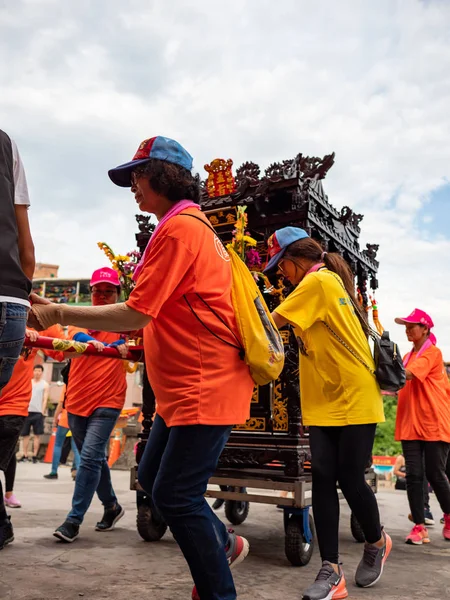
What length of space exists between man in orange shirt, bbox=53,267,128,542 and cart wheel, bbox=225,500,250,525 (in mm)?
1061

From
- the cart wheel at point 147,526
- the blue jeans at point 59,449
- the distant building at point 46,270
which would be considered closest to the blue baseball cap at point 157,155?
the cart wheel at point 147,526

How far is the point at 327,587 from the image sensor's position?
278cm

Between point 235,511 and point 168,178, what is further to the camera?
point 235,511

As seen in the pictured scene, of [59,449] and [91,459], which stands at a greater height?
[91,459]

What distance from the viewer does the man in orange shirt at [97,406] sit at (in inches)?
166

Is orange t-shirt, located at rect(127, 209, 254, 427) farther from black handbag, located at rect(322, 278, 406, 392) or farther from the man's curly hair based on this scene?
black handbag, located at rect(322, 278, 406, 392)

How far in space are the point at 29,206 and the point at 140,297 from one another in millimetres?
633

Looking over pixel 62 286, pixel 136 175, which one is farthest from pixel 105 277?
pixel 62 286

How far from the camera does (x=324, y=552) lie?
2.96 m

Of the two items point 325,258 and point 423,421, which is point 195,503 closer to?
point 325,258

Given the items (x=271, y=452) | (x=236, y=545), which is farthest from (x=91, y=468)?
(x=236, y=545)

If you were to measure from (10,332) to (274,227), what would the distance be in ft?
9.67

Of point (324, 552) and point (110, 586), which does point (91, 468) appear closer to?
point (110, 586)

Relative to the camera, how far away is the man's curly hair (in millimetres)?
2369
